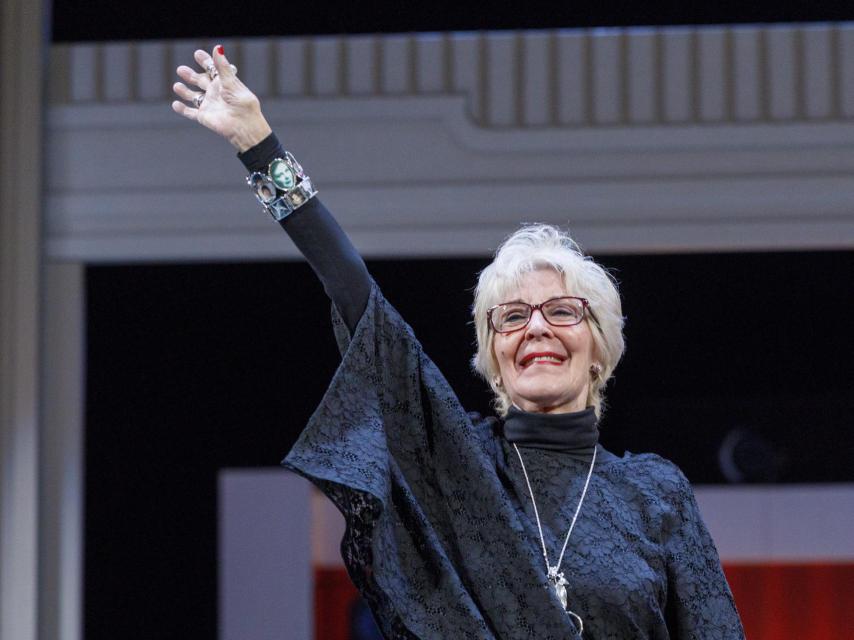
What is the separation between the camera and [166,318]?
4.29 metres

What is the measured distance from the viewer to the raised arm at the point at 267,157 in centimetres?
151

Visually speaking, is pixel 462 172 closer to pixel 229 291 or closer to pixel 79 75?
pixel 229 291

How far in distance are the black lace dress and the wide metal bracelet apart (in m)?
0.01

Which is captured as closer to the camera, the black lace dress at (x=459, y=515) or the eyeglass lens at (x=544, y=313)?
the black lace dress at (x=459, y=515)

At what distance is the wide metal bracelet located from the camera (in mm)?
1518

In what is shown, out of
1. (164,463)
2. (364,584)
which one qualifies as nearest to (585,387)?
(364,584)

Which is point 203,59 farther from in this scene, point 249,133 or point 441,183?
point 441,183

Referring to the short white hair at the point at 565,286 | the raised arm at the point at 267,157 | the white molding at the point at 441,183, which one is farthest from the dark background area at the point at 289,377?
the raised arm at the point at 267,157

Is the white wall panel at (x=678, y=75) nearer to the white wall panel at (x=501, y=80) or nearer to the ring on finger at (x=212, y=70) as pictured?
the white wall panel at (x=501, y=80)

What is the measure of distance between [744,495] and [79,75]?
2.50 meters

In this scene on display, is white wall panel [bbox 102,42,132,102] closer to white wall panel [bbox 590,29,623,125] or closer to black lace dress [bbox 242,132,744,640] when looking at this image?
white wall panel [bbox 590,29,623,125]

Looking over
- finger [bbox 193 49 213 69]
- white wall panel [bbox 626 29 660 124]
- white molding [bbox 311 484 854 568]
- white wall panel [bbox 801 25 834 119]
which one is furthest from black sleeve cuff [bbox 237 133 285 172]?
white molding [bbox 311 484 854 568]

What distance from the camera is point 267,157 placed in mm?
1526

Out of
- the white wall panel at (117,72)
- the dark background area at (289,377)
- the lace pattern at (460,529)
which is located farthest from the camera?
the dark background area at (289,377)
